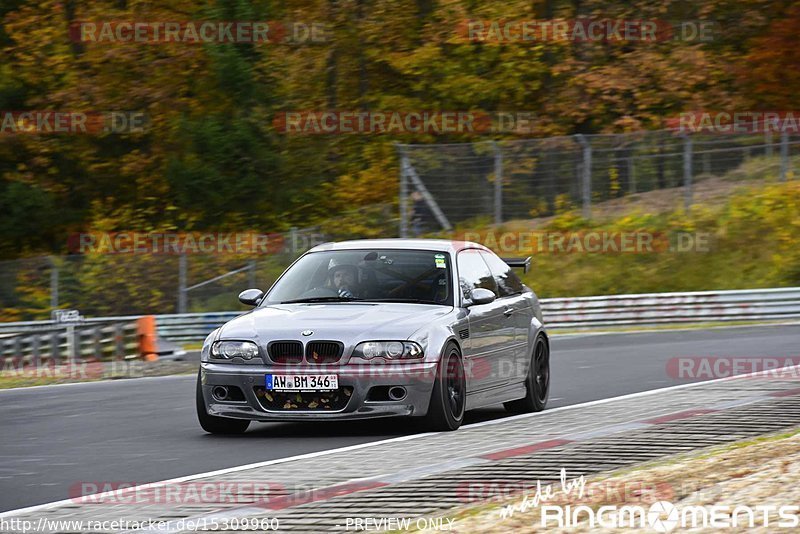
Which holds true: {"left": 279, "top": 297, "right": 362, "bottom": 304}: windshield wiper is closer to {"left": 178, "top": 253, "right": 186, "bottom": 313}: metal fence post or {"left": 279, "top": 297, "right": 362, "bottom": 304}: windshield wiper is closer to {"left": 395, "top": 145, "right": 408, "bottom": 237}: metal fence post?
{"left": 178, "top": 253, "right": 186, "bottom": 313}: metal fence post

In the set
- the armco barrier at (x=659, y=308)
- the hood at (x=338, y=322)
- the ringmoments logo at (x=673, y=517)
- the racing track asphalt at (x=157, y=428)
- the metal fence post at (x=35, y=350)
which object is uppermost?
the hood at (x=338, y=322)

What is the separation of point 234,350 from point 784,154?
24.4 metres

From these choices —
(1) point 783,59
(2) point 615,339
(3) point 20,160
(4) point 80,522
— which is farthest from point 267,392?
(3) point 20,160

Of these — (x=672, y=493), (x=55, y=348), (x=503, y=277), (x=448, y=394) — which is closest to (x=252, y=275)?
(x=55, y=348)

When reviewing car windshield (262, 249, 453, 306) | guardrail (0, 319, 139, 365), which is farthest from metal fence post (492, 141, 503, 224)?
car windshield (262, 249, 453, 306)

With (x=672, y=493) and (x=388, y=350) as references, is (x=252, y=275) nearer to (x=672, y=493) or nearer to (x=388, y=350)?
(x=388, y=350)

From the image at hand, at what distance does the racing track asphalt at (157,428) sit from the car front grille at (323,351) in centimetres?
58

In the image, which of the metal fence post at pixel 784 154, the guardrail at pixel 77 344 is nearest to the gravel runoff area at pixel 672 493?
the guardrail at pixel 77 344

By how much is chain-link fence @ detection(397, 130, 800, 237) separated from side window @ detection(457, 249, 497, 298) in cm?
1925

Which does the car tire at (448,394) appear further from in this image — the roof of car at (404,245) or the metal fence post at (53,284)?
the metal fence post at (53,284)

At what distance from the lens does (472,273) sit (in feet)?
42.1

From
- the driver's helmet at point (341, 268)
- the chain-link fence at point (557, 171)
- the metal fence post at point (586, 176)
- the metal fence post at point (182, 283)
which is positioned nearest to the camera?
the driver's helmet at point (341, 268)

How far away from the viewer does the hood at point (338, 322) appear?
11.2m

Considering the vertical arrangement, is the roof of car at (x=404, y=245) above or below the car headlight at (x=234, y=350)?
above
